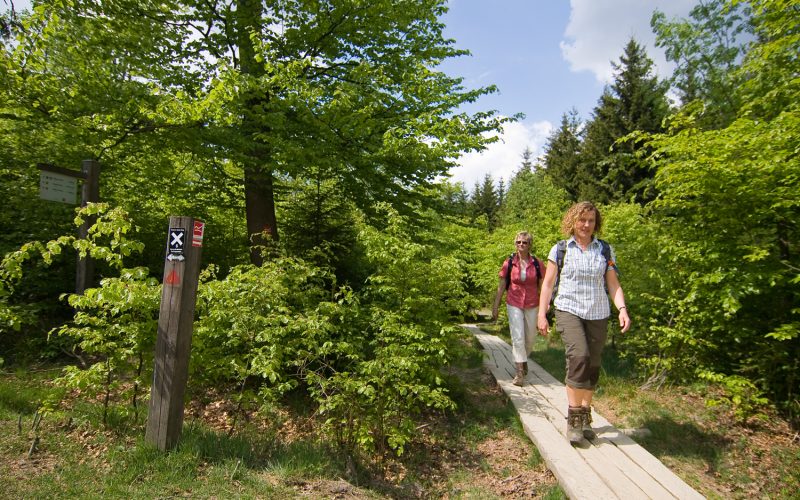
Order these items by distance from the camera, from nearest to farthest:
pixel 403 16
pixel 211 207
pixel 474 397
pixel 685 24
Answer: pixel 474 397, pixel 403 16, pixel 211 207, pixel 685 24

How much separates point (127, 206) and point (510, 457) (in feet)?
23.5

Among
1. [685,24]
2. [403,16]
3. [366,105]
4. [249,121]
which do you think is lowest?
[249,121]

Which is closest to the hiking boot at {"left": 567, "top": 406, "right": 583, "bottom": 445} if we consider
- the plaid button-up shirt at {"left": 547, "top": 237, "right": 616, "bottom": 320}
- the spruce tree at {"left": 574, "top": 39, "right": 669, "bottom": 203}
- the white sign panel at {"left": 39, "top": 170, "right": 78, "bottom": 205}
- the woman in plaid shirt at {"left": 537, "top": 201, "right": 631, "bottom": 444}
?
the woman in plaid shirt at {"left": 537, "top": 201, "right": 631, "bottom": 444}

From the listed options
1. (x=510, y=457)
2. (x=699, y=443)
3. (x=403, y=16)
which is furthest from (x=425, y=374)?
(x=403, y=16)

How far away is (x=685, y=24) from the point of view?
10.2 m

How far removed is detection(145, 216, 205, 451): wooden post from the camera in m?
3.33

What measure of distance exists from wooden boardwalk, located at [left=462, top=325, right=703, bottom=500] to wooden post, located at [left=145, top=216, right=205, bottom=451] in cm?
319

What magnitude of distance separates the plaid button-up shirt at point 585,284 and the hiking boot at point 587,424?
0.88m

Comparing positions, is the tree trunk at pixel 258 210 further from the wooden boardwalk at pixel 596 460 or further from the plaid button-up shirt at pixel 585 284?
the plaid button-up shirt at pixel 585 284

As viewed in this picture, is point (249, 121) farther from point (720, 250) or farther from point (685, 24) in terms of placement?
point (685, 24)

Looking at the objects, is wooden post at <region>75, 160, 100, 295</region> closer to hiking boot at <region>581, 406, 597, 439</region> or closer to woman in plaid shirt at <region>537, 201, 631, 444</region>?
woman in plaid shirt at <region>537, 201, 631, 444</region>

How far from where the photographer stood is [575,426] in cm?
378

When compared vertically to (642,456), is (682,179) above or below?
above

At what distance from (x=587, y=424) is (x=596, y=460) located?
1.27ft
